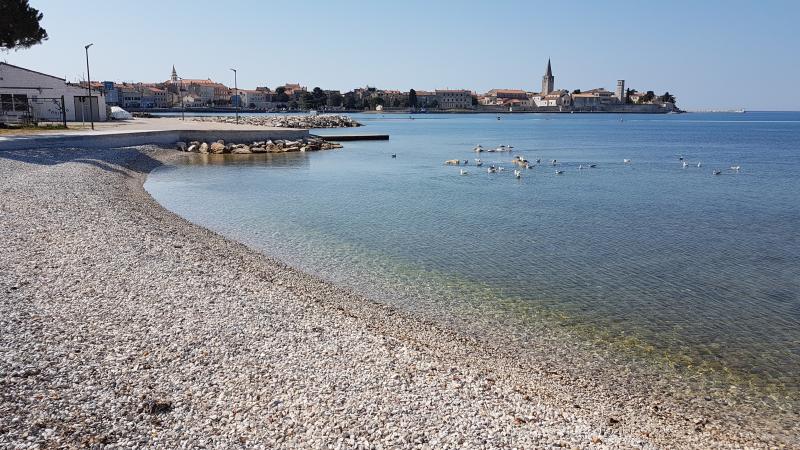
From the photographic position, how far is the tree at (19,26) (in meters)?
34.0

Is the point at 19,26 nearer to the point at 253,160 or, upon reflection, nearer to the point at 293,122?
the point at 253,160

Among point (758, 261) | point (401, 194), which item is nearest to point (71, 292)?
point (758, 261)

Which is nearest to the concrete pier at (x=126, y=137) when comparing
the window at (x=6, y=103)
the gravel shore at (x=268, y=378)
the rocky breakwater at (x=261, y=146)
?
the rocky breakwater at (x=261, y=146)

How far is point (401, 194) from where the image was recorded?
89.7 feet

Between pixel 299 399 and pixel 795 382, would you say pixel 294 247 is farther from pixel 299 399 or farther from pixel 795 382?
pixel 795 382

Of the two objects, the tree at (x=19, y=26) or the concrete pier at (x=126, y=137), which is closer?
the concrete pier at (x=126, y=137)

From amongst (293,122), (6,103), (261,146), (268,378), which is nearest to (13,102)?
(6,103)

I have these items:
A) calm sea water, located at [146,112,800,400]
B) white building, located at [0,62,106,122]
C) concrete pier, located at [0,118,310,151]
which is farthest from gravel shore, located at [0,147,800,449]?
white building, located at [0,62,106,122]

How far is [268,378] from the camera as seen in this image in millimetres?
6992

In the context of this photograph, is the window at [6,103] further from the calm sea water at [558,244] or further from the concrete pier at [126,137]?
the calm sea water at [558,244]

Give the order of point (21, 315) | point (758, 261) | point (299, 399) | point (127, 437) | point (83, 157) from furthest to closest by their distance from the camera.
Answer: point (83, 157) < point (758, 261) < point (21, 315) < point (299, 399) < point (127, 437)

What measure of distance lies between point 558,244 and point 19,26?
3495cm

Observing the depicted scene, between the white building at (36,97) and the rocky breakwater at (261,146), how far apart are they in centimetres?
1220

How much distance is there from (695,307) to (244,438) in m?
9.48
